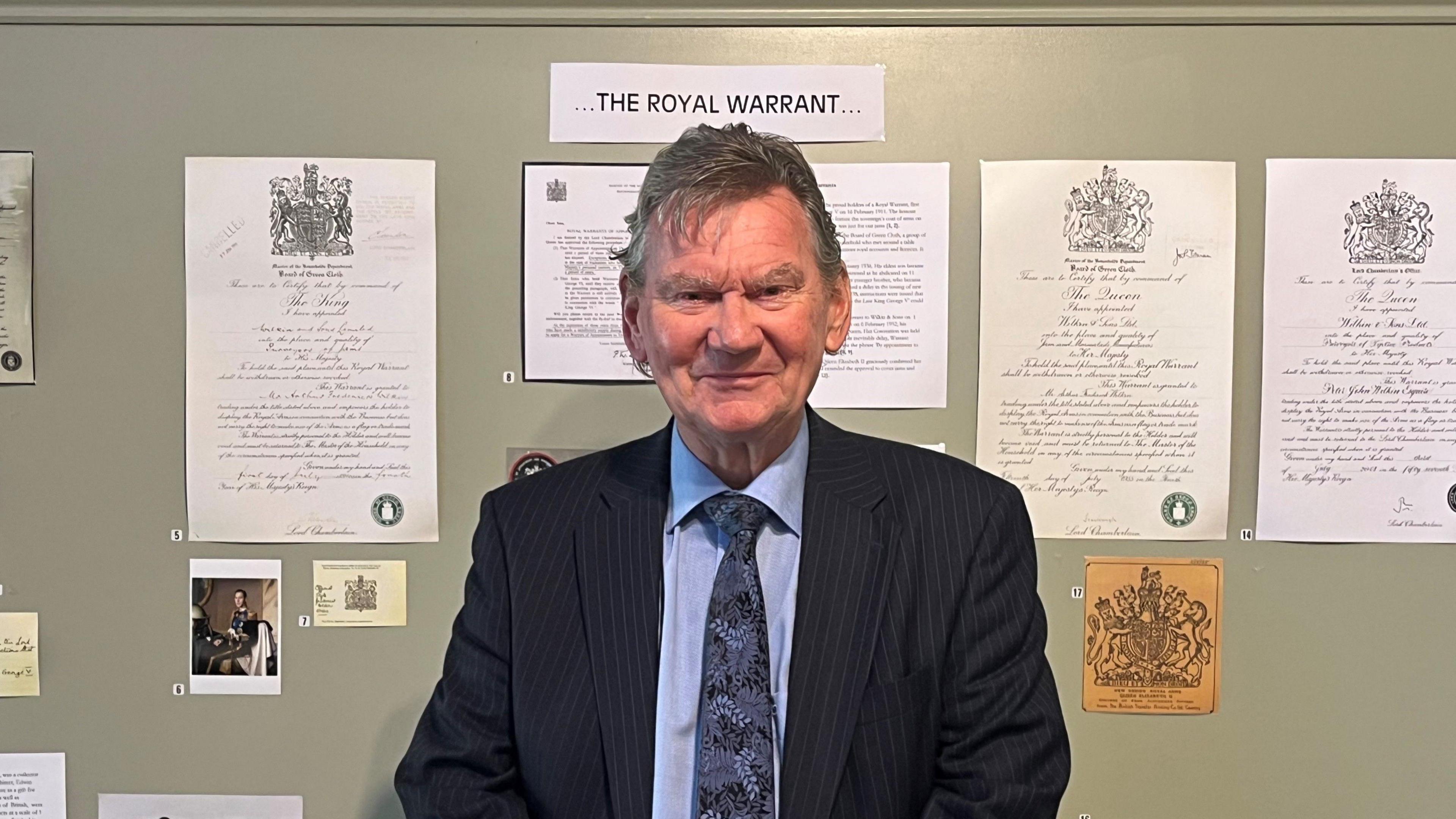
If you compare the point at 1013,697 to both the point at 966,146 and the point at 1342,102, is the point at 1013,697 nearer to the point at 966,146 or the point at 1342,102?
the point at 966,146

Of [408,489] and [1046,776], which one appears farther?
[408,489]

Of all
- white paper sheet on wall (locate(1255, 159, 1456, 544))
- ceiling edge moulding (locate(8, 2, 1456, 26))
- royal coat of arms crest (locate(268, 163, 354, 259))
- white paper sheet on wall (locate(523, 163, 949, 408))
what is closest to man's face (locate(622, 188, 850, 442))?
white paper sheet on wall (locate(523, 163, 949, 408))

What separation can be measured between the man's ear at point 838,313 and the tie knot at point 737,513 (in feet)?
0.57

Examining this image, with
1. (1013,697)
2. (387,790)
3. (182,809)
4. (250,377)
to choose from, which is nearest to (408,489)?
(250,377)

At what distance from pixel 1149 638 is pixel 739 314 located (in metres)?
0.79

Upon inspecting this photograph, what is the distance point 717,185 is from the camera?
0.95 metres

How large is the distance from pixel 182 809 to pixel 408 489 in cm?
54

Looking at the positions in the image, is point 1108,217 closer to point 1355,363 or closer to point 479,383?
point 1355,363

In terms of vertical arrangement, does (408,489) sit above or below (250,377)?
below

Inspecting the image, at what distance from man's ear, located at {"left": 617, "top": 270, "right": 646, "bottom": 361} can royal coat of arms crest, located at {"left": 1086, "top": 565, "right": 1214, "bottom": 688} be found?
2.42 ft

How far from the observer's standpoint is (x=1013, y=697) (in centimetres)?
98

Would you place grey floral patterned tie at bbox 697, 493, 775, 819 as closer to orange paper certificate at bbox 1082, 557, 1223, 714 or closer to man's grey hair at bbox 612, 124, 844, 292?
man's grey hair at bbox 612, 124, 844, 292
